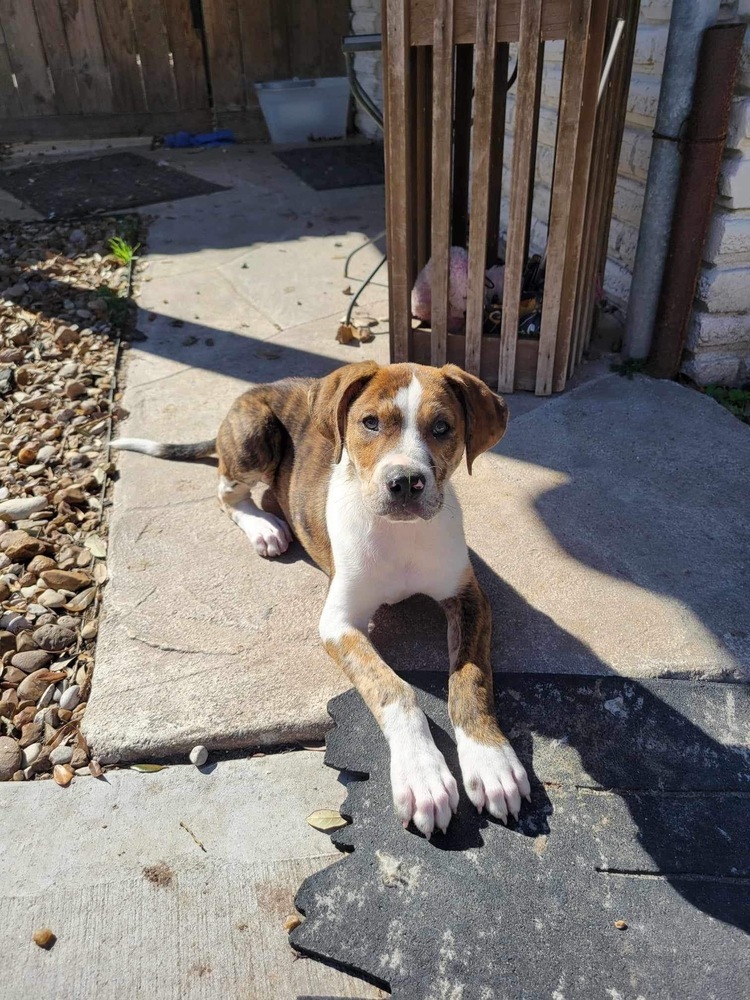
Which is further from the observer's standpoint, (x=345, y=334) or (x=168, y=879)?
(x=345, y=334)

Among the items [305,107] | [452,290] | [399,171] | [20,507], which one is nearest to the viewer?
[20,507]

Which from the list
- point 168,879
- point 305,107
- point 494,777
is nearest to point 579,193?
point 494,777

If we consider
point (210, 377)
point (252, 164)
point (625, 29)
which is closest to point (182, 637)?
point (210, 377)

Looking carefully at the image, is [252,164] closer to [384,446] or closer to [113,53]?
[113,53]

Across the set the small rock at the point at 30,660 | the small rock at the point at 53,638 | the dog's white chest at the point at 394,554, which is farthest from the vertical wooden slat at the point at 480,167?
the small rock at the point at 30,660

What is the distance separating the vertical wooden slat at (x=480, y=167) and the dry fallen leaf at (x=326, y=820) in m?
3.22

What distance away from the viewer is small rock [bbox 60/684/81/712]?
3.13 m

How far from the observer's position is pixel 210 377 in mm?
5500

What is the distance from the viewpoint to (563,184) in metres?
4.45

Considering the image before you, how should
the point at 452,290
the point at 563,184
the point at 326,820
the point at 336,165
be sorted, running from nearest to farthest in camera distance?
1. the point at 326,820
2. the point at 563,184
3. the point at 452,290
4. the point at 336,165

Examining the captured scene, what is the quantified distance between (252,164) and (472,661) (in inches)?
358

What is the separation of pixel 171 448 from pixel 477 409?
7.04 ft

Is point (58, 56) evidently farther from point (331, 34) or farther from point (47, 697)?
point (47, 697)

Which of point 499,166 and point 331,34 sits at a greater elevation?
point 331,34
